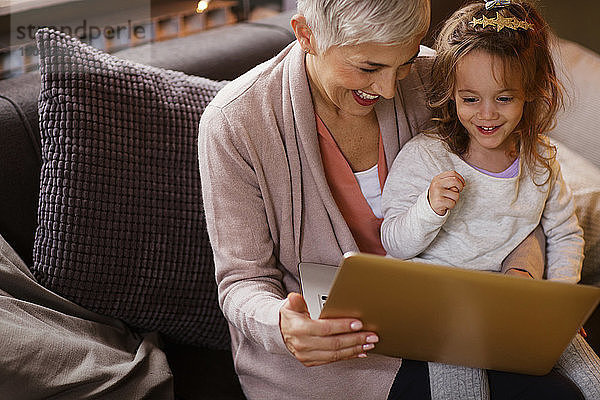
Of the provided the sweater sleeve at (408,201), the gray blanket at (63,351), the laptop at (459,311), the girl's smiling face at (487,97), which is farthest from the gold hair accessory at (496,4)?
the gray blanket at (63,351)

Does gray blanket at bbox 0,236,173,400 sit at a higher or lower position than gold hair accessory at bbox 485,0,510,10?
lower

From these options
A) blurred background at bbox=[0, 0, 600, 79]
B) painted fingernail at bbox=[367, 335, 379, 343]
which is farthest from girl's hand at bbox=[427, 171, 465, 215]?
blurred background at bbox=[0, 0, 600, 79]

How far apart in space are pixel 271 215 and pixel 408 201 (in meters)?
0.26

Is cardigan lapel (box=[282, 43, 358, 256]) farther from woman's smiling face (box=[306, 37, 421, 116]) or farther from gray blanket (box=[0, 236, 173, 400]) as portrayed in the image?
gray blanket (box=[0, 236, 173, 400])

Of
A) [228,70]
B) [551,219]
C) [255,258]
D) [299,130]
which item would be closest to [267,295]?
[255,258]

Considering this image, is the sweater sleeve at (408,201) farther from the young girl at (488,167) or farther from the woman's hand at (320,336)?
the woman's hand at (320,336)

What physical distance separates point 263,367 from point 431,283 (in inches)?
19.3

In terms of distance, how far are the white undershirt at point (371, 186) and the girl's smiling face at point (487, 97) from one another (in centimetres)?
20

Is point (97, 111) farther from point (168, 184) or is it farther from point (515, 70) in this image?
point (515, 70)

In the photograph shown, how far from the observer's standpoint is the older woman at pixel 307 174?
3.83ft

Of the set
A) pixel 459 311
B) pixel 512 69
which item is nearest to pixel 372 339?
pixel 459 311

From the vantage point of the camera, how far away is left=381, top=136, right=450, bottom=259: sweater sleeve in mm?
1255

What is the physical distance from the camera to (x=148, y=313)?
4.83 ft

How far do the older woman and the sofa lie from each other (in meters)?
0.17
